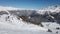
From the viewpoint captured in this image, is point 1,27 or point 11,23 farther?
point 11,23

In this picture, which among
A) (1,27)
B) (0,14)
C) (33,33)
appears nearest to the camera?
(33,33)

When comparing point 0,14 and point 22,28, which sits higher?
point 0,14

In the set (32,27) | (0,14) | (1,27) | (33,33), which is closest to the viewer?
(33,33)

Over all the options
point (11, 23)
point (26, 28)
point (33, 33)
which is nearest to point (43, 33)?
point (33, 33)

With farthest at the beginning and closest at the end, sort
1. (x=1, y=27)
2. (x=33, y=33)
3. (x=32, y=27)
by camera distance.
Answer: (x=32, y=27)
(x=1, y=27)
(x=33, y=33)

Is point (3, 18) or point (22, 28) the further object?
point (3, 18)

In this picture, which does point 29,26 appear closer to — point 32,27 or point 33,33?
point 32,27

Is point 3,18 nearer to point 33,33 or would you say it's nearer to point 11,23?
point 11,23

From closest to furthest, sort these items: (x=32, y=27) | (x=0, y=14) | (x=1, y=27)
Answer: (x=1, y=27)
(x=32, y=27)
(x=0, y=14)

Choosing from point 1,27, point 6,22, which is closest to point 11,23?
point 6,22
